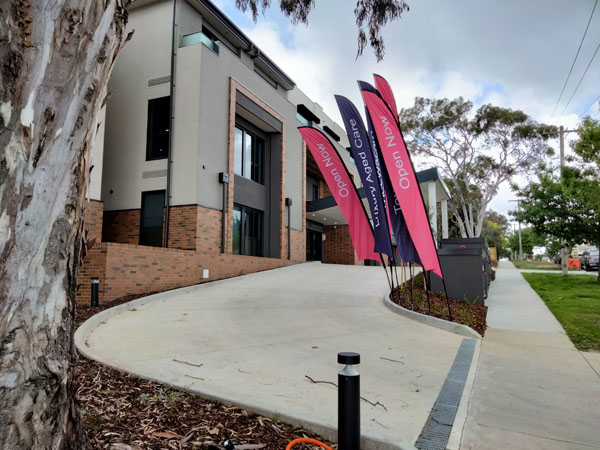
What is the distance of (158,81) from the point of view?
15.7 meters

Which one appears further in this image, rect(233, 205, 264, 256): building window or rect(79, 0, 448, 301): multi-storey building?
rect(233, 205, 264, 256): building window

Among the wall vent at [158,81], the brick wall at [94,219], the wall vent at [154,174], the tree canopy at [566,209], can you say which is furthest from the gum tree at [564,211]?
the brick wall at [94,219]

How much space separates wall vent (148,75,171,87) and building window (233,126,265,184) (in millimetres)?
3656

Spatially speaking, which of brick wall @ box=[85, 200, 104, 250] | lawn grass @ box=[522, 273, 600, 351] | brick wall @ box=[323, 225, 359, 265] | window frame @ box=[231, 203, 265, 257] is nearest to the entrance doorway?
brick wall @ box=[323, 225, 359, 265]

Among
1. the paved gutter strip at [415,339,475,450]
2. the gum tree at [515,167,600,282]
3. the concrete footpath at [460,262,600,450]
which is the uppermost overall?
the gum tree at [515,167,600,282]

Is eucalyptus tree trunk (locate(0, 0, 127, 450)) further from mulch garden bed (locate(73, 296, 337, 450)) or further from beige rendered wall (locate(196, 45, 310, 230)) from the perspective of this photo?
beige rendered wall (locate(196, 45, 310, 230))

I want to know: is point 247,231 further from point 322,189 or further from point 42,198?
point 42,198

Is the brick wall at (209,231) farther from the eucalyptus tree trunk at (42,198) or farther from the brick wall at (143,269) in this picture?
the eucalyptus tree trunk at (42,198)

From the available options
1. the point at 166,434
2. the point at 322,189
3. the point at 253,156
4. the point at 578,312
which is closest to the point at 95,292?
the point at 166,434

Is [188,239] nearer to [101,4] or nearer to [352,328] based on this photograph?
[352,328]

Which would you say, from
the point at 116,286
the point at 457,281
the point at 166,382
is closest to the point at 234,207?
the point at 116,286

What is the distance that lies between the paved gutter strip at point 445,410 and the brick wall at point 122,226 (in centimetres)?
1251

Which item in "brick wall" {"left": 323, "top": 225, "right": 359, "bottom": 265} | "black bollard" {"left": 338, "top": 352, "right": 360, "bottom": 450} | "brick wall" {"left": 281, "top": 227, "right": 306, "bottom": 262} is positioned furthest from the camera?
"brick wall" {"left": 323, "top": 225, "right": 359, "bottom": 265}

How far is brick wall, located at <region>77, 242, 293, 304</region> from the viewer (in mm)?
9844
